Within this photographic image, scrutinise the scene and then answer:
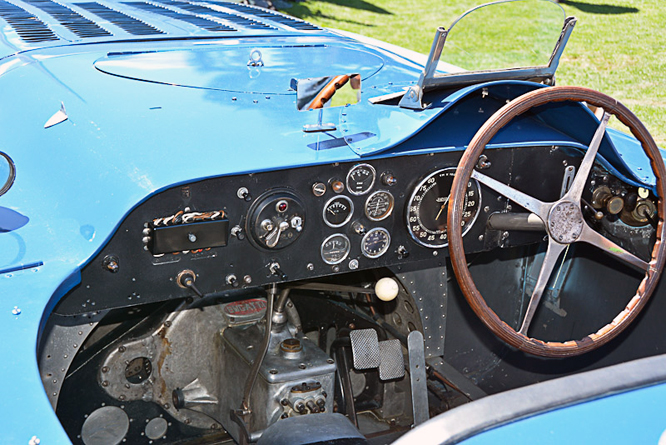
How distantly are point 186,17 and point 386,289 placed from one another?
193 cm

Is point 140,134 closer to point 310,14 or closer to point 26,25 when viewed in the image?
point 26,25

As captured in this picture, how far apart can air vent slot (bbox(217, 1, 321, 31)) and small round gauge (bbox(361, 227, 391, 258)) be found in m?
1.62

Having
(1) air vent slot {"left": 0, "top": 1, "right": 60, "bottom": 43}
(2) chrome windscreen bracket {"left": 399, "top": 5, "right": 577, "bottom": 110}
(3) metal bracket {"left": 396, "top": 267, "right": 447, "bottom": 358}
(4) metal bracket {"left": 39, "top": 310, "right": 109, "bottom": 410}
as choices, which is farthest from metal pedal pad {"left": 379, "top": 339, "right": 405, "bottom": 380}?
(1) air vent slot {"left": 0, "top": 1, "right": 60, "bottom": 43}

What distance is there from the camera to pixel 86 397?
271 centimetres

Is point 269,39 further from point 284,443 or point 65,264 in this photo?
point 284,443

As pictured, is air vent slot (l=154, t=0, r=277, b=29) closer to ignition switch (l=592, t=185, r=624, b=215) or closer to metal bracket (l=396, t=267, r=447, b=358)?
metal bracket (l=396, t=267, r=447, b=358)

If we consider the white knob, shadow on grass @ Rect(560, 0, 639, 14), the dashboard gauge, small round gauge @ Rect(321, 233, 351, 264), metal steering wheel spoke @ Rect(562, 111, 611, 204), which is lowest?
the white knob

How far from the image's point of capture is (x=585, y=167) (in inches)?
89.9

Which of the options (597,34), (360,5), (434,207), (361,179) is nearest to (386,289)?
(434,207)

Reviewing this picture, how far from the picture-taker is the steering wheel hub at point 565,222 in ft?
7.43

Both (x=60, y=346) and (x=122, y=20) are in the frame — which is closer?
(x=60, y=346)

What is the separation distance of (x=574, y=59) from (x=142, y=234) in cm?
723

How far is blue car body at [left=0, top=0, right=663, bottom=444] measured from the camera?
176 centimetres

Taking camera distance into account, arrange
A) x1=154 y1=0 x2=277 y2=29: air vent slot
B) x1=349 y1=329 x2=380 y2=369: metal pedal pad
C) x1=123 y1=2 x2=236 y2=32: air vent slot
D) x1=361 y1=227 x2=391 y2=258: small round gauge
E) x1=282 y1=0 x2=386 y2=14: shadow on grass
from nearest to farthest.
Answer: x1=361 y1=227 x2=391 y2=258: small round gauge, x1=349 y1=329 x2=380 y2=369: metal pedal pad, x1=123 y1=2 x2=236 y2=32: air vent slot, x1=154 y1=0 x2=277 y2=29: air vent slot, x1=282 y1=0 x2=386 y2=14: shadow on grass
